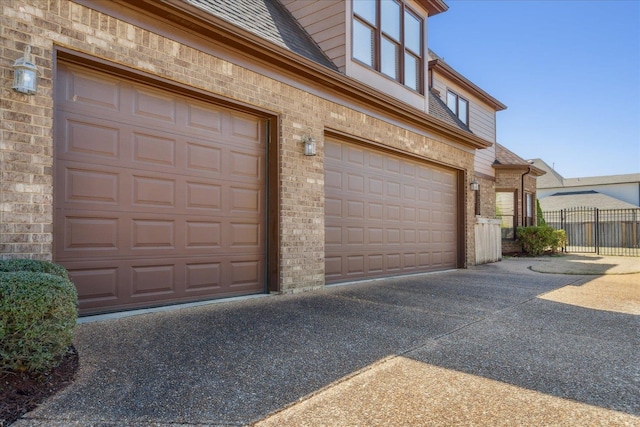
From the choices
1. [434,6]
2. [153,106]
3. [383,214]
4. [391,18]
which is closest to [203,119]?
[153,106]

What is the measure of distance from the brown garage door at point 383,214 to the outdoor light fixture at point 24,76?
14.9 feet

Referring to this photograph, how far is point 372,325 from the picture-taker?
4.58 m

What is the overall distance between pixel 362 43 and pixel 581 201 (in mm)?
33121

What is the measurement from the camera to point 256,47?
584 centimetres

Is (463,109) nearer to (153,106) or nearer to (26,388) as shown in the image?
(153,106)

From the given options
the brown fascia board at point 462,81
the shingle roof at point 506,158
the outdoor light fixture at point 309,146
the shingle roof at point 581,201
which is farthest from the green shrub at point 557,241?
the shingle roof at point 581,201

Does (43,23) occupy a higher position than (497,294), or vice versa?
(43,23)

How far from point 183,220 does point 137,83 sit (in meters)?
1.75

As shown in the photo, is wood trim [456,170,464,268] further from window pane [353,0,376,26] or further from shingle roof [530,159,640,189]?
shingle roof [530,159,640,189]

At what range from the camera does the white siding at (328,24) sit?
769cm

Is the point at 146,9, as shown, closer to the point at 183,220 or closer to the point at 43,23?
the point at 43,23

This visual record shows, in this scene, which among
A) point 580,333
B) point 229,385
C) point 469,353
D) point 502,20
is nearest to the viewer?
point 229,385

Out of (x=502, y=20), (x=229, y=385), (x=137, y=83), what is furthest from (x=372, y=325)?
(x=502, y=20)

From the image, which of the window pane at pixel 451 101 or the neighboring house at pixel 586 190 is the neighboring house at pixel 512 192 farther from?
the neighboring house at pixel 586 190
